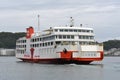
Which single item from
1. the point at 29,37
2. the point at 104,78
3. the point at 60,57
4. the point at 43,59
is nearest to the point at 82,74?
the point at 104,78

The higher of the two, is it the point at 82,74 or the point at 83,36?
the point at 83,36

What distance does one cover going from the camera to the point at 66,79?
198 feet

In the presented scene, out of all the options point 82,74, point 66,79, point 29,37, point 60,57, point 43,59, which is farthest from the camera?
point 29,37

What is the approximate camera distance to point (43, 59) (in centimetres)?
9675

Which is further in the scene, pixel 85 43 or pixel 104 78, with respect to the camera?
pixel 85 43

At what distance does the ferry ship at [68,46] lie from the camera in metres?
86.1

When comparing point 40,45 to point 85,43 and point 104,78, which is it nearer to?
point 85,43

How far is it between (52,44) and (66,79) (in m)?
31.6

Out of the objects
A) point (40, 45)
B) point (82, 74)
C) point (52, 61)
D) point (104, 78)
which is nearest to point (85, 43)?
point (52, 61)

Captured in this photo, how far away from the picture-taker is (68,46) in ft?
283

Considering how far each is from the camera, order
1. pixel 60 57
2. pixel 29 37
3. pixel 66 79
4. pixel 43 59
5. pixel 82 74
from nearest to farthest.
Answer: pixel 66 79, pixel 82 74, pixel 60 57, pixel 43 59, pixel 29 37

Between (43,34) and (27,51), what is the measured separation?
41.4 ft

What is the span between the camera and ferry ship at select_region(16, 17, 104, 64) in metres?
86.1

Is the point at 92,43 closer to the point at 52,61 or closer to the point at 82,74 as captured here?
the point at 52,61
